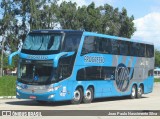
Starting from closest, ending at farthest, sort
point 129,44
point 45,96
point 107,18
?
point 45,96, point 129,44, point 107,18

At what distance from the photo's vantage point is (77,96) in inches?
952

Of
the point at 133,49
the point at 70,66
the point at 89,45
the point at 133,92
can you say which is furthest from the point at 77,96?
the point at 133,92

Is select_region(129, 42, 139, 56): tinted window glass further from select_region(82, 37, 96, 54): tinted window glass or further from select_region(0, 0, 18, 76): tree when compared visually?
select_region(0, 0, 18, 76): tree

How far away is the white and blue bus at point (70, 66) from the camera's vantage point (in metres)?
22.5

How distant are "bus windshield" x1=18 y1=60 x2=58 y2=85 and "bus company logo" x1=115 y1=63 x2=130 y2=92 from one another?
6409 mm

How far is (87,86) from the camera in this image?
81.6 ft

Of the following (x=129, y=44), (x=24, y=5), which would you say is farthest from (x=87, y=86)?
(x=24, y=5)

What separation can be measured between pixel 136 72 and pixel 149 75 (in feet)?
7.37

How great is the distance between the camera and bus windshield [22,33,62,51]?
74.4ft

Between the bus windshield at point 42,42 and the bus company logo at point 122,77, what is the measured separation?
616cm

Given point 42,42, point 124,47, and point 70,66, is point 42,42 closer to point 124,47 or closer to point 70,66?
point 70,66

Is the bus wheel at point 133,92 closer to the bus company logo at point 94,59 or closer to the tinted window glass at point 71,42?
the bus company logo at point 94,59

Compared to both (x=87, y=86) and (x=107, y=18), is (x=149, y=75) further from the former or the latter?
(x=107, y=18)

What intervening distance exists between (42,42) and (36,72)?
4.87ft
